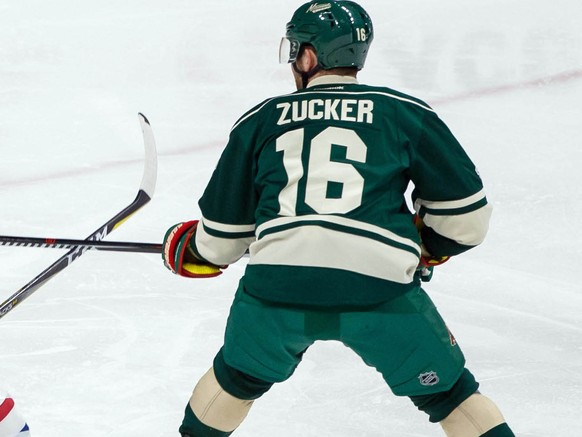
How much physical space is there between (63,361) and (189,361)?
0.32 m

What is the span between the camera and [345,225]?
1788mm

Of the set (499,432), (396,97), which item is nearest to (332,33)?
(396,97)

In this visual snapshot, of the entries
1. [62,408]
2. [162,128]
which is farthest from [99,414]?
[162,128]

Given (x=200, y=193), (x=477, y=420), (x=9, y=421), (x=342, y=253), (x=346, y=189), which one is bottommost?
(x=200, y=193)

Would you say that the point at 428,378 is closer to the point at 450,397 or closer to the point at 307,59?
the point at 450,397

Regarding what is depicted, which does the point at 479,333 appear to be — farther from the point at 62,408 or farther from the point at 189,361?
the point at 62,408

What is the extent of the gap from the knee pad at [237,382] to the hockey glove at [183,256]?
22 centimetres

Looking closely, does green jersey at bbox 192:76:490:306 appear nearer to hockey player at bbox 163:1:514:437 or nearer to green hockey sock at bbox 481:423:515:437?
hockey player at bbox 163:1:514:437

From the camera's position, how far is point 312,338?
1.83 m

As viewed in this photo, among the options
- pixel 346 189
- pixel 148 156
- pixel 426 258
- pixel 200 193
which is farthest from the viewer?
pixel 200 193

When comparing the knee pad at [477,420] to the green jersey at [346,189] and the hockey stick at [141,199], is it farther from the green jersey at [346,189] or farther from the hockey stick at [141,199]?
the hockey stick at [141,199]

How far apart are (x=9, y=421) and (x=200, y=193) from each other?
6.07 ft

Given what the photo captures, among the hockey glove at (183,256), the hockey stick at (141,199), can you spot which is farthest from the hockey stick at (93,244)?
the hockey glove at (183,256)

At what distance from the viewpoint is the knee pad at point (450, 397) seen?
1.88 metres
